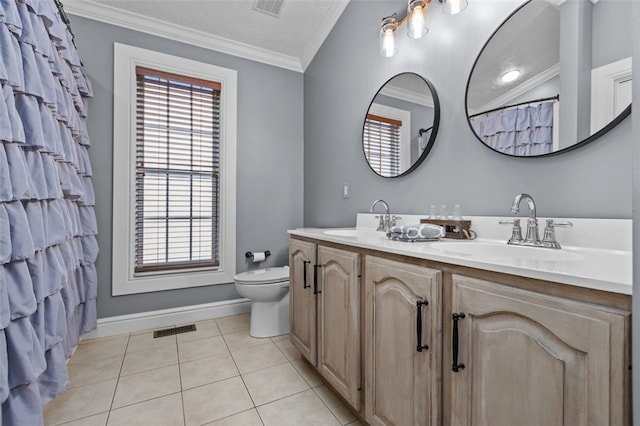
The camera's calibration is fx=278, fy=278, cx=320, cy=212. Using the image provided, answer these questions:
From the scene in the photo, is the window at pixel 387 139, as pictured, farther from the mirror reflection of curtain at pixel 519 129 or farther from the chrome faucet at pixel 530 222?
the chrome faucet at pixel 530 222

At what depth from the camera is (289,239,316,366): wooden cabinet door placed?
1536 millimetres

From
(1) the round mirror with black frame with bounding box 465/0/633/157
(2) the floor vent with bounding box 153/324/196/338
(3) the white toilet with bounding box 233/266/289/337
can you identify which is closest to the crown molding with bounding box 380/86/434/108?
(1) the round mirror with black frame with bounding box 465/0/633/157

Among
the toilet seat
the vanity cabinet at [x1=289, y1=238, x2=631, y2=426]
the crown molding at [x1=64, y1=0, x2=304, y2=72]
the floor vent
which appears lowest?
the floor vent

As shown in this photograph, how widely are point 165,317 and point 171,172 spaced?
4.20ft

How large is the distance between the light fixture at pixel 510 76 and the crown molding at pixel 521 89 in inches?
1.8

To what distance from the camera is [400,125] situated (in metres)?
1.71

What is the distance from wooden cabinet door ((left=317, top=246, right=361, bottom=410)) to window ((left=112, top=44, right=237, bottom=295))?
1.52 meters

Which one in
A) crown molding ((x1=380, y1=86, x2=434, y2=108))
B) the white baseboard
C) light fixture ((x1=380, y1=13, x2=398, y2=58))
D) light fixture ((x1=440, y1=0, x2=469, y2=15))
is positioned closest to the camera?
light fixture ((x1=440, y1=0, x2=469, y2=15))

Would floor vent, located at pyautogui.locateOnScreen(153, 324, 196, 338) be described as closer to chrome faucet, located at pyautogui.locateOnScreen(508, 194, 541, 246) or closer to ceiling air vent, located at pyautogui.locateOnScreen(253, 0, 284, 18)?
chrome faucet, located at pyautogui.locateOnScreen(508, 194, 541, 246)

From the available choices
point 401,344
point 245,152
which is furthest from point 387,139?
point 245,152

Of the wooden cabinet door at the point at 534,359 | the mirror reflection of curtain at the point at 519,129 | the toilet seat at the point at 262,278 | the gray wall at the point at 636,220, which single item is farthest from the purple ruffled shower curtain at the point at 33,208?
the mirror reflection of curtain at the point at 519,129

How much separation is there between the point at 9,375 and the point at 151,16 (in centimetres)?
264

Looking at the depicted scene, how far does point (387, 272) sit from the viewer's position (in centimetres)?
101

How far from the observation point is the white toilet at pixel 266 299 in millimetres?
2139
